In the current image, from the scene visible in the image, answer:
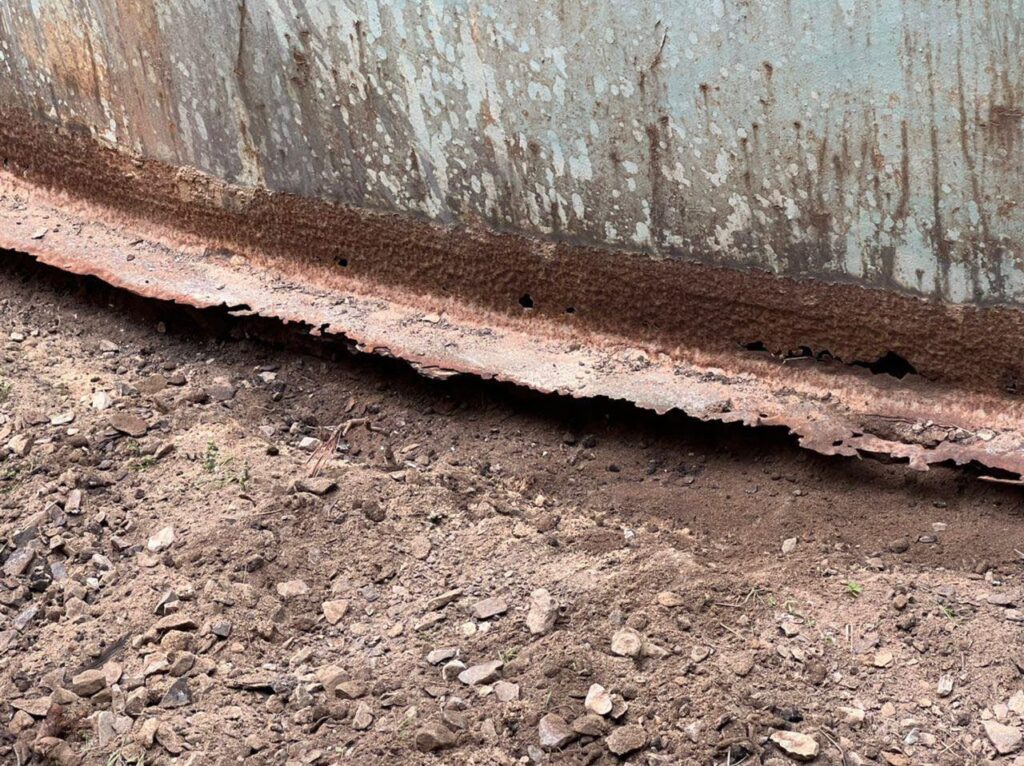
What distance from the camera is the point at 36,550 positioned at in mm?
2246

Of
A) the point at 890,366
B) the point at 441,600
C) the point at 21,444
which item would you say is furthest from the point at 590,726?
the point at 21,444

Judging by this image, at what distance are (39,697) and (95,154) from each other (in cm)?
149

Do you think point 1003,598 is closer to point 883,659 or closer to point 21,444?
point 883,659

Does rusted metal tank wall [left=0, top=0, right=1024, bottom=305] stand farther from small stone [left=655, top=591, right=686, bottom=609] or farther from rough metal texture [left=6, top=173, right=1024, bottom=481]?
small stone [left=655, top=591, right=686, bottom=609]

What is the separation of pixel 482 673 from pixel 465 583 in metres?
0.24

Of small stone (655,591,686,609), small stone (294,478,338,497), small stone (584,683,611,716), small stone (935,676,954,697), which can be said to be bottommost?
small stone (935,676,954,697)

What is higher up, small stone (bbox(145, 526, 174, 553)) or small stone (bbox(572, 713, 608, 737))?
small stone (bbox(145, 526, 174, 553))

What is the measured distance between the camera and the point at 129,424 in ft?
8.32

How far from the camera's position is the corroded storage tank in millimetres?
2002

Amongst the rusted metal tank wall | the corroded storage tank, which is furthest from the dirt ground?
the rusted metal tank wall

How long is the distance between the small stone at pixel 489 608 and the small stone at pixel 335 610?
22 centimetres

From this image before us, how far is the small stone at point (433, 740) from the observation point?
174cm

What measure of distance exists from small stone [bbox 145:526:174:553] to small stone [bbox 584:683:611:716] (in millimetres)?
852

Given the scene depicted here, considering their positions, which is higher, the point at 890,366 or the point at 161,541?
the point at 890,366
